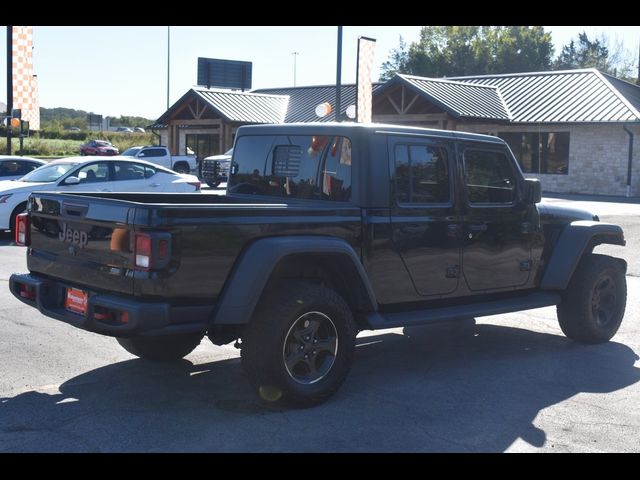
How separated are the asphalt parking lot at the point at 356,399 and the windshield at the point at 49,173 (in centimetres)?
732

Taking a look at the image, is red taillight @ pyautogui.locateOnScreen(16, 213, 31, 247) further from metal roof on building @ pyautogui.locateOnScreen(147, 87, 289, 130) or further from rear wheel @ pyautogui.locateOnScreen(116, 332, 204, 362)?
metal roof on building @ pyautogui.locateOnScreen(147, 87, 289, 130)

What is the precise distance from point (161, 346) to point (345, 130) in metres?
2.18

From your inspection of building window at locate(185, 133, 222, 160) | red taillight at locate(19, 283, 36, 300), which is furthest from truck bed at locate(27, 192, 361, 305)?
building window at locate(185, 133, 222, 160)

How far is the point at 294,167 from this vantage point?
6.67m

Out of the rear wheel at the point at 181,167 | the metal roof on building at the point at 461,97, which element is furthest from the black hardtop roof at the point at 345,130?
the rear wheel at the point at 181,167

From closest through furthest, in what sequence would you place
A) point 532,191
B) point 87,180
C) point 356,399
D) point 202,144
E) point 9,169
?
point 356,399 → point 532,191 → point 87,180 → point 9,169 → point 202,144

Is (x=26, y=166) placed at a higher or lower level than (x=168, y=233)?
higher

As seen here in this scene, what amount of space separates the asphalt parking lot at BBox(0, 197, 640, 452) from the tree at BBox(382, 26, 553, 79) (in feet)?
241

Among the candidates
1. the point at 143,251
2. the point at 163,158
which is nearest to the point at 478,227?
the point at 143,251

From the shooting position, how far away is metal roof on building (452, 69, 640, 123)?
1256 inches

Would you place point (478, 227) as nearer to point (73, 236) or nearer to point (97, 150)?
point (73, 236)
